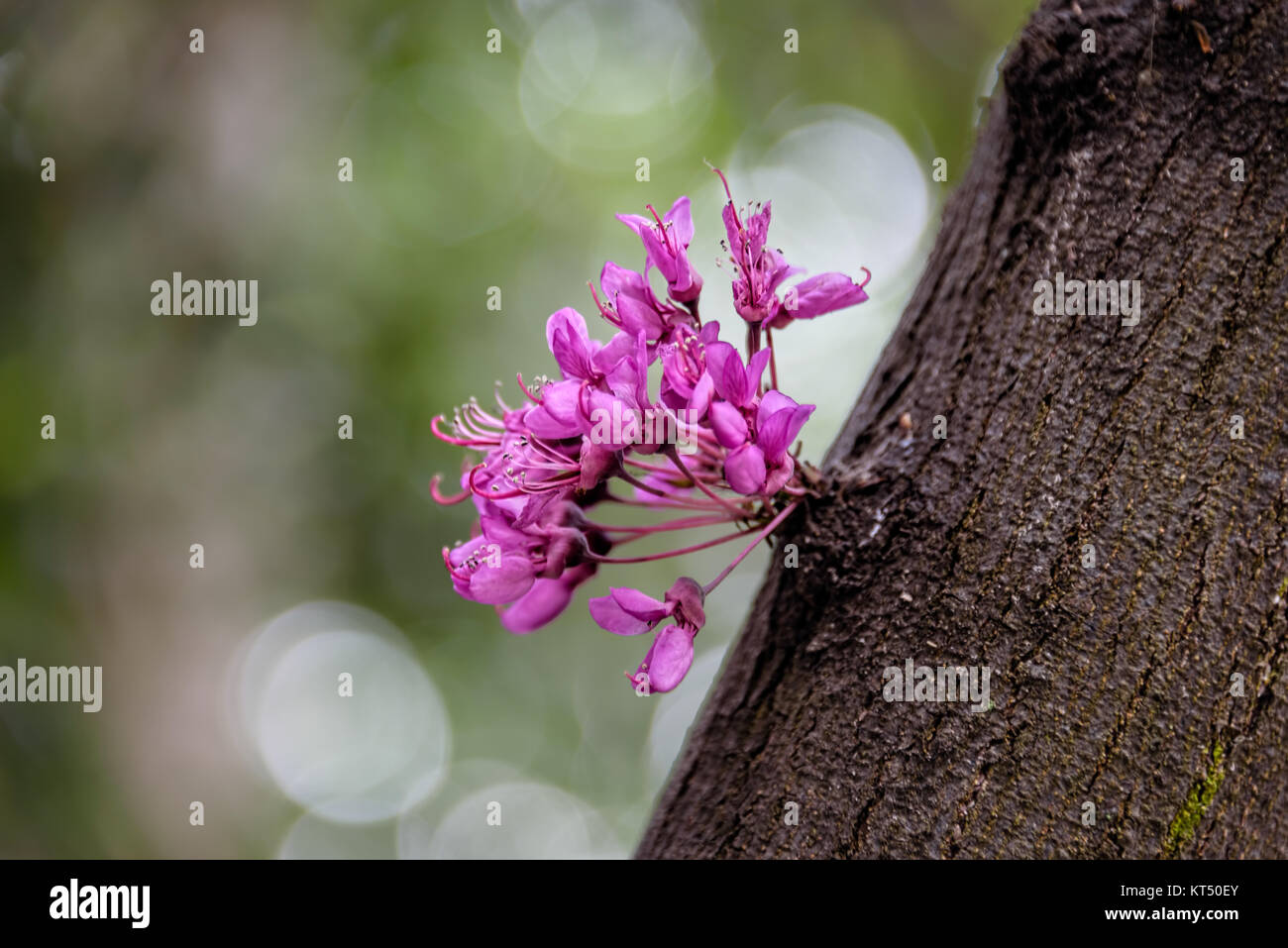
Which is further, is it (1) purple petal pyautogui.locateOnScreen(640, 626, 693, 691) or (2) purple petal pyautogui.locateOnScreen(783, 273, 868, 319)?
(2) purple petal pyautogui.locateOnScreen(783, 273, 868, 319)

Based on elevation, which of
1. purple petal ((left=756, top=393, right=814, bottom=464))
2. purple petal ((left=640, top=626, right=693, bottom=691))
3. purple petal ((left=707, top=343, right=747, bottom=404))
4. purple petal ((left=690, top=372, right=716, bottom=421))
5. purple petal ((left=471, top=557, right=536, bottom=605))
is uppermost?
purple petal ((left=707, top=343, right=747, bottom=404))

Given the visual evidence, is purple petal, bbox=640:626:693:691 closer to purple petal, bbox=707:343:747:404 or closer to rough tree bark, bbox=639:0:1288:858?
rough tree bark, bbox=639:0:1288:858

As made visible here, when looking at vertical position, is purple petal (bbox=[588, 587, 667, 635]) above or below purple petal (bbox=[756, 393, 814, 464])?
below

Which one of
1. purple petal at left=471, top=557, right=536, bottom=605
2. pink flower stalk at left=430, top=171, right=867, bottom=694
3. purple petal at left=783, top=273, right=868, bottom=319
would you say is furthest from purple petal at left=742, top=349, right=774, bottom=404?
purple petal at left=471, top=557, right=536, bottom=605

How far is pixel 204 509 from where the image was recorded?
6508 millimetres

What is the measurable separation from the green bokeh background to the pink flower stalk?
3873 millimetres

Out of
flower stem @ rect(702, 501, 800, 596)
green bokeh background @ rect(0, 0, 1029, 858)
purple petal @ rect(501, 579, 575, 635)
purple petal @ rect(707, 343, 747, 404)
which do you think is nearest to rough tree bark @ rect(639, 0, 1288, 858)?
flower stem @ rect(702, 501, 800, 596)

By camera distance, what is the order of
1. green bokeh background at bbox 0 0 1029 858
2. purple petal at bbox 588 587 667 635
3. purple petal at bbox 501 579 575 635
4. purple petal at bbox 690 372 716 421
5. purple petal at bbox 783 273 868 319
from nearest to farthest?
purple petal at bbox 690 372 716 421, purple petal at bbox 588 587 667 635, purple petal at bbox 783 273 868 319, purple petal at bbox 501 579 575 635, green bokeh background at bbox 0 0 1029 858

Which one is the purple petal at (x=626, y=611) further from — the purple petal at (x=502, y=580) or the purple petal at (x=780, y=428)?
the purple petal at (x=780, y=428)

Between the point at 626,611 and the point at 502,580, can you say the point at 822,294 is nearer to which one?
the point at 626,611

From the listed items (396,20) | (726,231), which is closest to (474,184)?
(396,20)

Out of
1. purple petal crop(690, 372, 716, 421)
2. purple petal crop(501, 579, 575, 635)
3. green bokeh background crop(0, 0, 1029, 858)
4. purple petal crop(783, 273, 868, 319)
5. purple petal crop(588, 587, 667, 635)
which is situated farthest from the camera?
green bokeh background crop(0, 0, 1029, 858)

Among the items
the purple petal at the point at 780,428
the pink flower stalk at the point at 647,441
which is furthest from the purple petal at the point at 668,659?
the purple petal at the point at 780,428

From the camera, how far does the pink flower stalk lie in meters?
1.50
